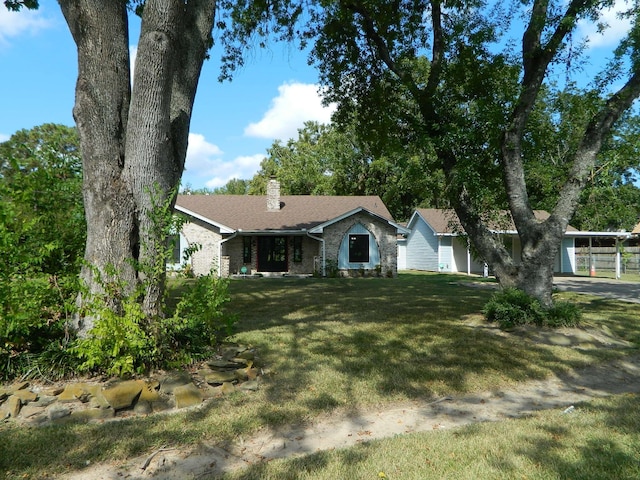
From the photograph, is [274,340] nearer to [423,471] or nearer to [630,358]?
[423,471]

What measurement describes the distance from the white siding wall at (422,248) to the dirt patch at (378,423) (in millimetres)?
22461

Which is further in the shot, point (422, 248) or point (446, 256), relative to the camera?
point (422, 248)

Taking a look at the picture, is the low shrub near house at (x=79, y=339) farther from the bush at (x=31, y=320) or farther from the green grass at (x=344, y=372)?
the green grass at (x=344, y=372)

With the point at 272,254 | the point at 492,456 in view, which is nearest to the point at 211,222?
the point at 272,254

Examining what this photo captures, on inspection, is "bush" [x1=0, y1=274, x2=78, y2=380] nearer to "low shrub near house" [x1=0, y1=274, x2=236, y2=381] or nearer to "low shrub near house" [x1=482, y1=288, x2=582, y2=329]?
"low shrub near house" [x1=0, y1=274, x2=236, y2=381]

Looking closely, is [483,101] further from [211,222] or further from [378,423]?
[211,222]

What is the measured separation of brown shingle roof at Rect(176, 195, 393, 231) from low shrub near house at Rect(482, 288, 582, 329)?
14.5 meters

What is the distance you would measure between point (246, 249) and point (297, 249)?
2665 millimetres

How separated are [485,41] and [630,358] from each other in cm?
720

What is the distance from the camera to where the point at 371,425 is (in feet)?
14.5

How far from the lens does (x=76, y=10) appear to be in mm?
5812

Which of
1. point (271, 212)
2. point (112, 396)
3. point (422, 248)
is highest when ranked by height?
point (271, 212)

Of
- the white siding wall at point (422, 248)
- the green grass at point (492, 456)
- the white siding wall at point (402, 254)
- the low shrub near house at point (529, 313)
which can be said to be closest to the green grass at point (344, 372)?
the green grass at point (492, 456)

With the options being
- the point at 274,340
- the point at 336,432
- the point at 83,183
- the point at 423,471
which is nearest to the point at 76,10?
the point at 83,183
